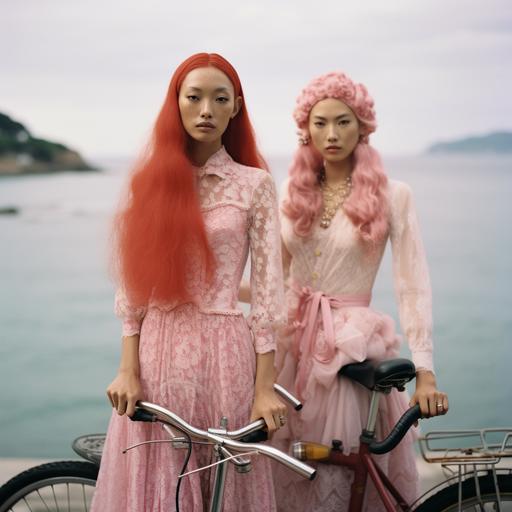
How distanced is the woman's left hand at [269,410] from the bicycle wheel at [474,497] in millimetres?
479

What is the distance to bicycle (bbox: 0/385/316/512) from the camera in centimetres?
148

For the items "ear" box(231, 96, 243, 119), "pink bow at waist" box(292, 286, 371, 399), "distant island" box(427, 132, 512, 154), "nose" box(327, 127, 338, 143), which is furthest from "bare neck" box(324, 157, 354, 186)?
"distant island" box(427, 132, 512, 154)

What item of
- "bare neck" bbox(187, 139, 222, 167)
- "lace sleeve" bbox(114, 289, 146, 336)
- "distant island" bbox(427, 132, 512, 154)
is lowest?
"lace sleeve" bbox(114, 289, 146, 336)

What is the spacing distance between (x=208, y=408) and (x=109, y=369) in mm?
3451

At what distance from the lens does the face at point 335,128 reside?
89.7 inches

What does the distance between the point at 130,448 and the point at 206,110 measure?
0.81 m

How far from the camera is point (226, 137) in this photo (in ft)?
6.39

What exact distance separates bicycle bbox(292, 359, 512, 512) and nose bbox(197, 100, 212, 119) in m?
0.81

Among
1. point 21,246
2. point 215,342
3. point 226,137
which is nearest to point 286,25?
point 21,246

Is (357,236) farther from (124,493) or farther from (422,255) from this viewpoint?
(124,493)

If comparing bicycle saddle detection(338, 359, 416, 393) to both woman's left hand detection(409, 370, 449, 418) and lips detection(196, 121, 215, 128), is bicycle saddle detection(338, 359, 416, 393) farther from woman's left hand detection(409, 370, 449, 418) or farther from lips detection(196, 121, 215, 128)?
lips detection(196, 121, 215, 128)

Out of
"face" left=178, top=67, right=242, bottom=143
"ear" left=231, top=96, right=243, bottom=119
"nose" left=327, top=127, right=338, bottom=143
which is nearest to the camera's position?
"face" left=178, top=67, right=242, bottom=143

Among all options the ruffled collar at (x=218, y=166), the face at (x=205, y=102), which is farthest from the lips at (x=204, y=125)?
the ruffled collar at (x=218, y=166)

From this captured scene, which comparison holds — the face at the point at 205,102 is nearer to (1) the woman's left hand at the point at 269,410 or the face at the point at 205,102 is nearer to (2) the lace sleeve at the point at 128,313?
(2) the lace sleeve at the point at 128,313
